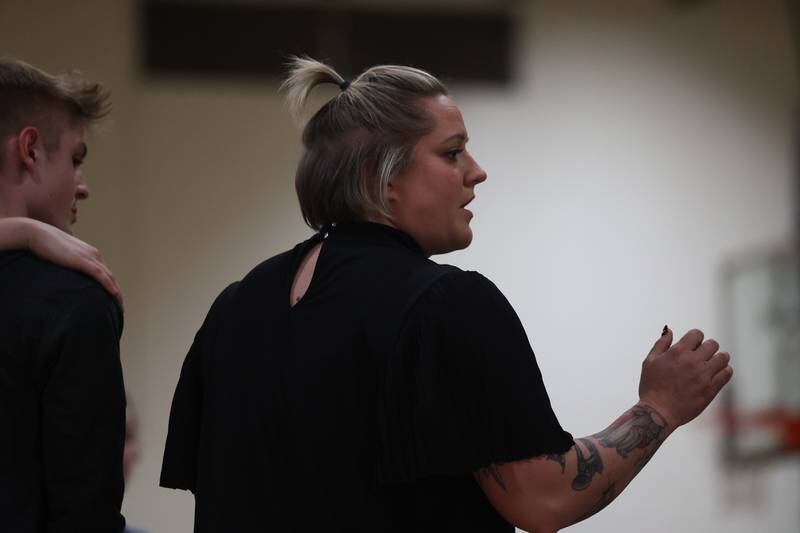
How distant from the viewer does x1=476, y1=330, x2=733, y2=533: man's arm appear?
48.2 inches

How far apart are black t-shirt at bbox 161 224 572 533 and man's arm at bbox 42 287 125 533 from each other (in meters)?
0.14

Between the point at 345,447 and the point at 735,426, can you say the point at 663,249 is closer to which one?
the point at 735,426

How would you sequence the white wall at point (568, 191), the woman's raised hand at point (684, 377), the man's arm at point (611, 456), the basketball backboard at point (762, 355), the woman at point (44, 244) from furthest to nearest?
1. the basketball backboard at point (762, 355)
2. the white wall at point (568, 191)
3. the woman at point (44, 244)
4. the woman's raised hand at point (684, 377)
5. the man's arm at point (611, 456)

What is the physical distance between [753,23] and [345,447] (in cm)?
413

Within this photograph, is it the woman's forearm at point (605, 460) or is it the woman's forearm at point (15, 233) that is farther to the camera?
the woman's forearm at point (15, 233)

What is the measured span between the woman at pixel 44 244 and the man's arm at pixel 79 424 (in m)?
0.04

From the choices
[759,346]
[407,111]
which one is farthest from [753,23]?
[407,111]

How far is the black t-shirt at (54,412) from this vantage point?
4.66 feet

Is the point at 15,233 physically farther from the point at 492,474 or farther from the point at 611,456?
the point at 611,456

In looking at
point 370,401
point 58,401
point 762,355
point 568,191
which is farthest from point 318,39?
point 370,401

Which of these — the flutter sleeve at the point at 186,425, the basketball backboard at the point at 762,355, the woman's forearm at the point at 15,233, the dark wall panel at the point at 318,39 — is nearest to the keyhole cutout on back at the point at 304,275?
the flutter sleeve at the point at 186,425

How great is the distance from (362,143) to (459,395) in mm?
357

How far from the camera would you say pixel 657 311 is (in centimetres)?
459

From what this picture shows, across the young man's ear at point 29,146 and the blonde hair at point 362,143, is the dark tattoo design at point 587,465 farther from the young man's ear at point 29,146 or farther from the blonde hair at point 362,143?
the young man's ear at point 29,146
